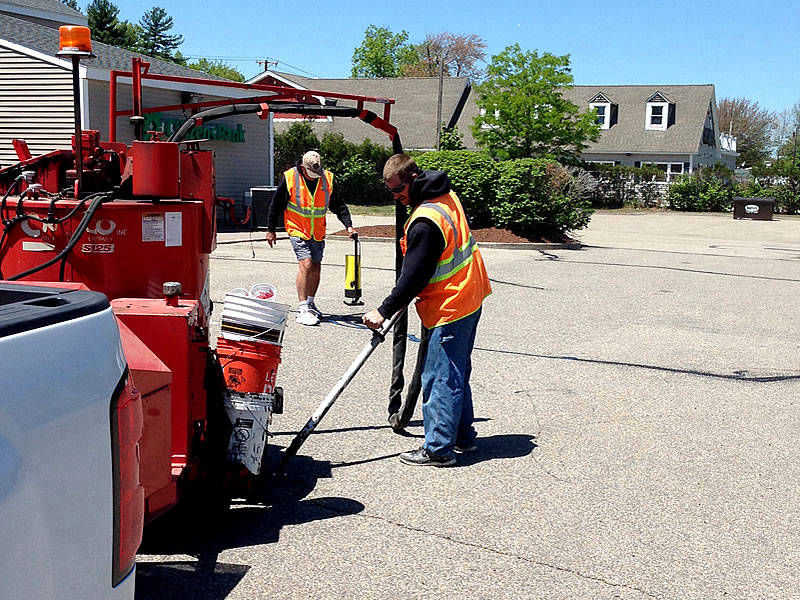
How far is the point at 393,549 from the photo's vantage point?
4297 millimetres

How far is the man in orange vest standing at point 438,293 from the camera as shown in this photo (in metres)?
5.23

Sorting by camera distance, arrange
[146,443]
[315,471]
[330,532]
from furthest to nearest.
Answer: [315,471], [330,532], [146,443]

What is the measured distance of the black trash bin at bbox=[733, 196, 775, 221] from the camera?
3725 cm

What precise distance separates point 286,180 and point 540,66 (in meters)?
31.0

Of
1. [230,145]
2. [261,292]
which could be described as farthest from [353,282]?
[230,145]

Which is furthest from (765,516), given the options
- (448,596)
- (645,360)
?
(645,360)

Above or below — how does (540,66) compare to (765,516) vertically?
above

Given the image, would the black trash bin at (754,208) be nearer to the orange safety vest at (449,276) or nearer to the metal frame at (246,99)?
the metal frame at (246,99)

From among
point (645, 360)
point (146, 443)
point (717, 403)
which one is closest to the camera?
point (146, 443)

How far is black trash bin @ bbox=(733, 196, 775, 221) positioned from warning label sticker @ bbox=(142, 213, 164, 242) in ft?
119

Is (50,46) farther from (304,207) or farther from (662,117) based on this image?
(662,117)

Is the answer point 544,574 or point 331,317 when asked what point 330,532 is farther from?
point 331,317

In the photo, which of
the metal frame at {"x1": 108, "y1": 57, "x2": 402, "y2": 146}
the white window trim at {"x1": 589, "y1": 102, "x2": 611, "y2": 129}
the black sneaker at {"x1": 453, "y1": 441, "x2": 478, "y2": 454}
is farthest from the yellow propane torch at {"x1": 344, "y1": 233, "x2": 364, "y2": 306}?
the white window trim at {"x1": 589, "y1": 102, "x2": 611, "y2": 129}

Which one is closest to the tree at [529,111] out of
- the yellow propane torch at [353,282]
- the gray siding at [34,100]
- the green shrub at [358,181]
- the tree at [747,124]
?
the green shrub at [358,181]
